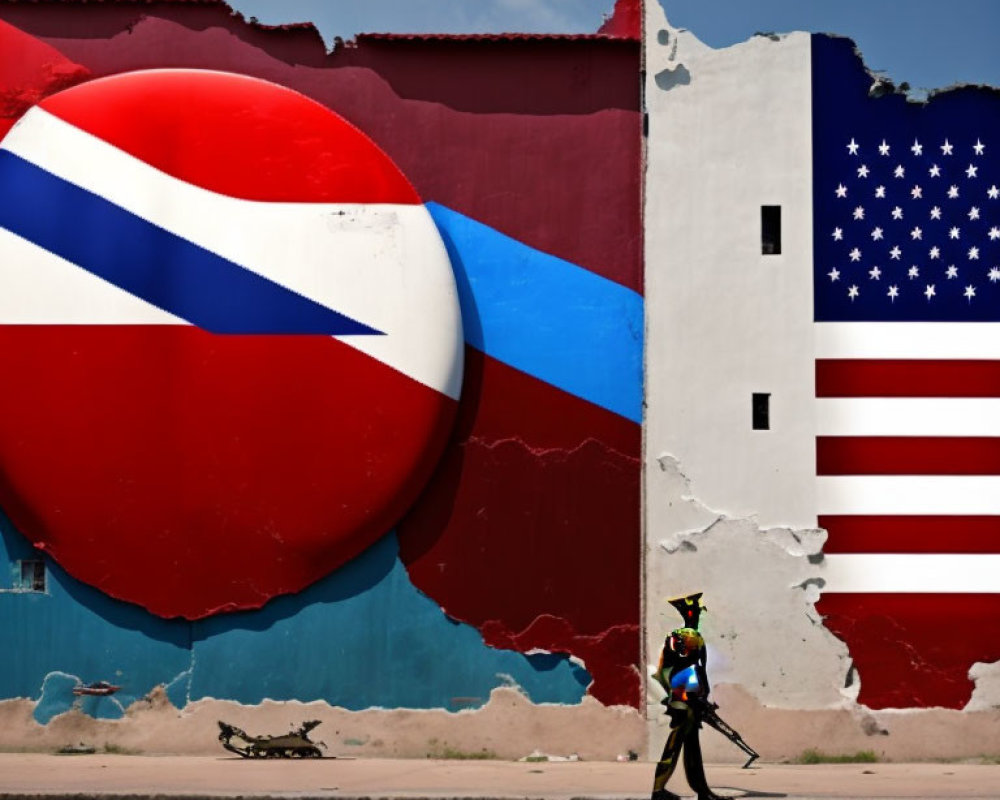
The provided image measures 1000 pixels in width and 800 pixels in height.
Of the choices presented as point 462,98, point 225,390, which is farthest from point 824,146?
point 225,390

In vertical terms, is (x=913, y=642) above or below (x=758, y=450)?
below

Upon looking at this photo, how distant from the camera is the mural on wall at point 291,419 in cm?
1070

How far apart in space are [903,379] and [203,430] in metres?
5.11

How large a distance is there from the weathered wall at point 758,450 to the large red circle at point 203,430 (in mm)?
1782

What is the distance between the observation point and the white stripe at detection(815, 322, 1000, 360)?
36.1 feet

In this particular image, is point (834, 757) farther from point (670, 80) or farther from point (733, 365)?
point (670, 80)

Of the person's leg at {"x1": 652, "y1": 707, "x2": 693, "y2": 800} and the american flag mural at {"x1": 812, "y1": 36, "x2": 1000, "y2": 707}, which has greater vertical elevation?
the american flag mural at {"x1": 812, "y1": 36, "x2": 1000, "y2": 707}

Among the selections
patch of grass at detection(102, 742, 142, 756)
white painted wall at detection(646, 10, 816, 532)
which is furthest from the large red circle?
white painted wall at detection(646, 10, 816, 532)

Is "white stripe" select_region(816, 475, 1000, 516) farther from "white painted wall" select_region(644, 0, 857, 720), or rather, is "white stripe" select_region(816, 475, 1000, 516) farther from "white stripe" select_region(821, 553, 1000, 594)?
"white stripe" select_region(821, 553, 1000, 594)

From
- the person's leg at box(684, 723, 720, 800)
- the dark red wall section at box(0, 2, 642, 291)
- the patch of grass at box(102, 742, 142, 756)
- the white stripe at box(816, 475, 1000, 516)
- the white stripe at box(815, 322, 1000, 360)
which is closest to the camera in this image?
the person's leg at box(684, 723, 720, 800)

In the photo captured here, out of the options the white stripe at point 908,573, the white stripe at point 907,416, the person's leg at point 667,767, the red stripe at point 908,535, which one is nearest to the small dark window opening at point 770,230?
the white stripe at point 907,416

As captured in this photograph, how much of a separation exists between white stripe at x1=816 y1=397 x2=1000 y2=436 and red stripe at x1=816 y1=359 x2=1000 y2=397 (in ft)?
0.15

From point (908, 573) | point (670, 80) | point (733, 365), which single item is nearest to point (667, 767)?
point (908, 573)

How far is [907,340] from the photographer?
11.0 metres
